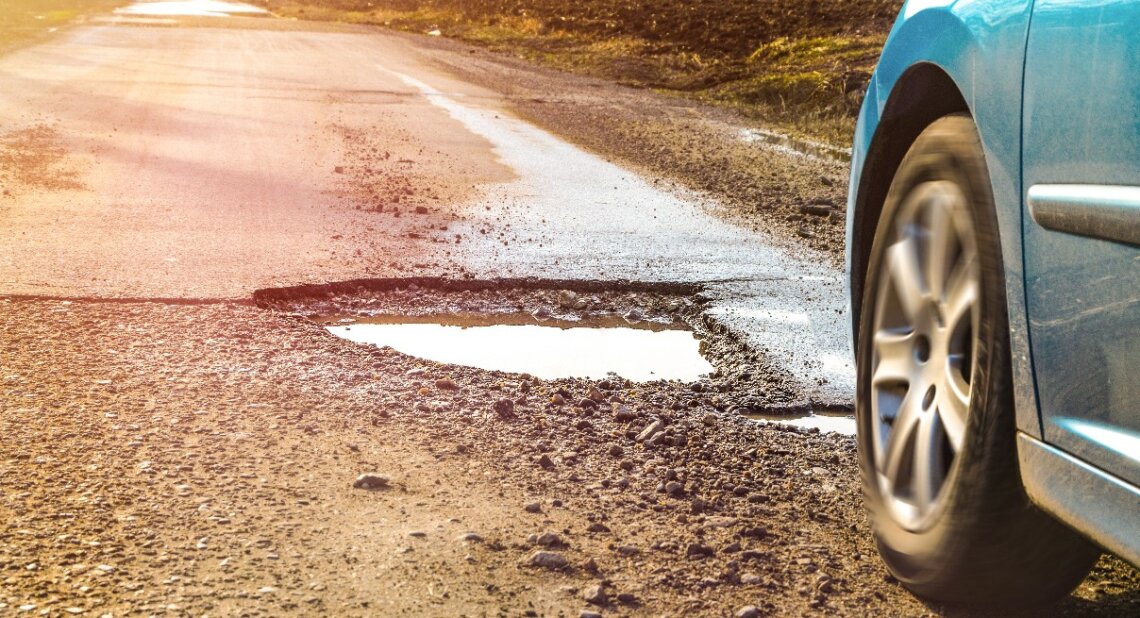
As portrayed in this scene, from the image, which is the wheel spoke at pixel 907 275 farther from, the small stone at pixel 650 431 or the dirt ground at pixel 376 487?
the small stone at pixel 650 431

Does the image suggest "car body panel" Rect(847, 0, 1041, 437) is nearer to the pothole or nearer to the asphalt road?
the pothole

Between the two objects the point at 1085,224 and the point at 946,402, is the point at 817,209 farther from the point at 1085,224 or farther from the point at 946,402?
the point at 1085,224

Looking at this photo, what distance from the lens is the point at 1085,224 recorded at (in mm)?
1919

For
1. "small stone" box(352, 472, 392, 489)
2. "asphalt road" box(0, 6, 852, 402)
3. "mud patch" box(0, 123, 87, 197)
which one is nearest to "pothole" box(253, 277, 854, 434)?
"asphalt road" box(0, 6, 852, 402)

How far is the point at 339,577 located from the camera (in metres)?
2.62

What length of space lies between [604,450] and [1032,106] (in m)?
1.74

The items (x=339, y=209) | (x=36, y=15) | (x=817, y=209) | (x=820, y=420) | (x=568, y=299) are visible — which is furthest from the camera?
(x=36, y=15)

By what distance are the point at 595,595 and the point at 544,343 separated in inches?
91.9

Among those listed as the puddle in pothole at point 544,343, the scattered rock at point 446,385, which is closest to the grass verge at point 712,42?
the puddle in pothole at point 544,343

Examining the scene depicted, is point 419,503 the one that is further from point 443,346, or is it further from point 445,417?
point 443,346

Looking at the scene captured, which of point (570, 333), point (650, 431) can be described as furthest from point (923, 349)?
point (570, 333)

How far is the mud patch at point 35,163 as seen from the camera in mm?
7845

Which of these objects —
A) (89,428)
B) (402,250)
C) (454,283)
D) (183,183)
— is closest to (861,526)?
(89,428)

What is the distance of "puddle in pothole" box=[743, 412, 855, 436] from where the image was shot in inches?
154
